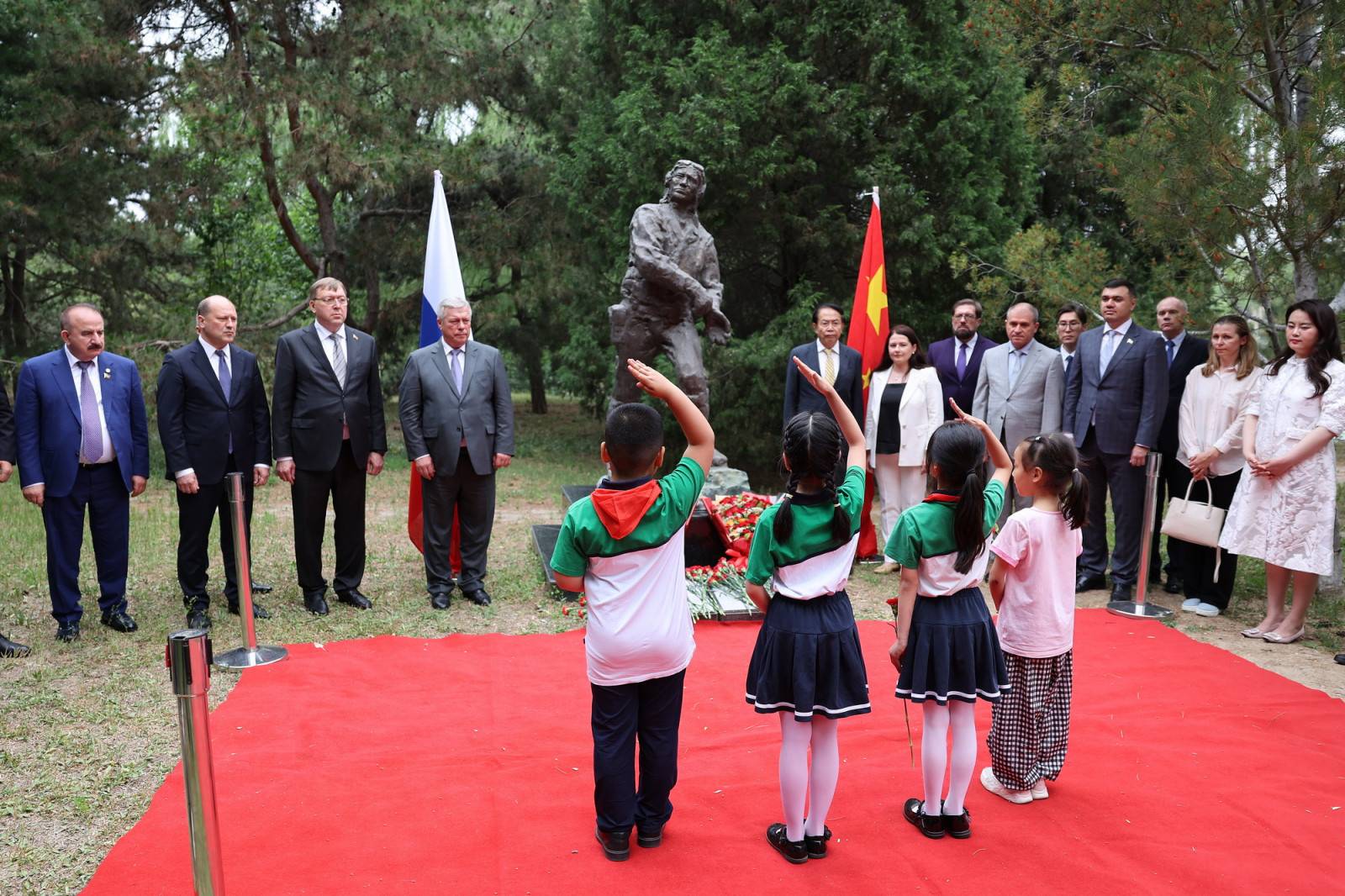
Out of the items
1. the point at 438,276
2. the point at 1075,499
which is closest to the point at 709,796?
the point at 1075,499

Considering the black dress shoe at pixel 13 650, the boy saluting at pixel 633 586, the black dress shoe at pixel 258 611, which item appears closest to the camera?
the boy saluting at pixel 633 586

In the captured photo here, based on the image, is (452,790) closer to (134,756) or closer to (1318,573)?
(134,756)

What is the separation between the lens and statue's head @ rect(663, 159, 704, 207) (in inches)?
254

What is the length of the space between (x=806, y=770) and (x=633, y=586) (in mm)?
711

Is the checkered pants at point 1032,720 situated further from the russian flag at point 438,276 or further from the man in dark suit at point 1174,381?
the russian flag at point 438,276

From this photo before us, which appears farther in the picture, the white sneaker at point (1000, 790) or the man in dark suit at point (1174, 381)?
the man in dark suit at point (1174, 381)

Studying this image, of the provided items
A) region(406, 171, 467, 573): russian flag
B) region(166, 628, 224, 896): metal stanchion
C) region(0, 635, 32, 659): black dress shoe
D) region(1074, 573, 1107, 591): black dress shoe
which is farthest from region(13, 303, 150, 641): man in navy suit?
region(1074, 573, 1107, 591): black dress shoe

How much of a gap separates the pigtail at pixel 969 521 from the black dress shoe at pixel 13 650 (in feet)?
14.6

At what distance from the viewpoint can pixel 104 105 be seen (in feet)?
39.0

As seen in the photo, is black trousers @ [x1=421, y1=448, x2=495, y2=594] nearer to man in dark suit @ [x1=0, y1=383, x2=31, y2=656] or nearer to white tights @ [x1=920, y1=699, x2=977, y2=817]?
man in dark suit @ [x1=0, y1=383, x2=31, y2=656]

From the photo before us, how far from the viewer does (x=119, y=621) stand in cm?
509

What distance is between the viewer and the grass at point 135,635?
10.1 ft

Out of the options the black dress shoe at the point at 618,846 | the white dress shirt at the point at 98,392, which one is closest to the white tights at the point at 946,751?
the black dress shoe at the point at 618,846

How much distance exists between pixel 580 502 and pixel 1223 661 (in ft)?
11.7
